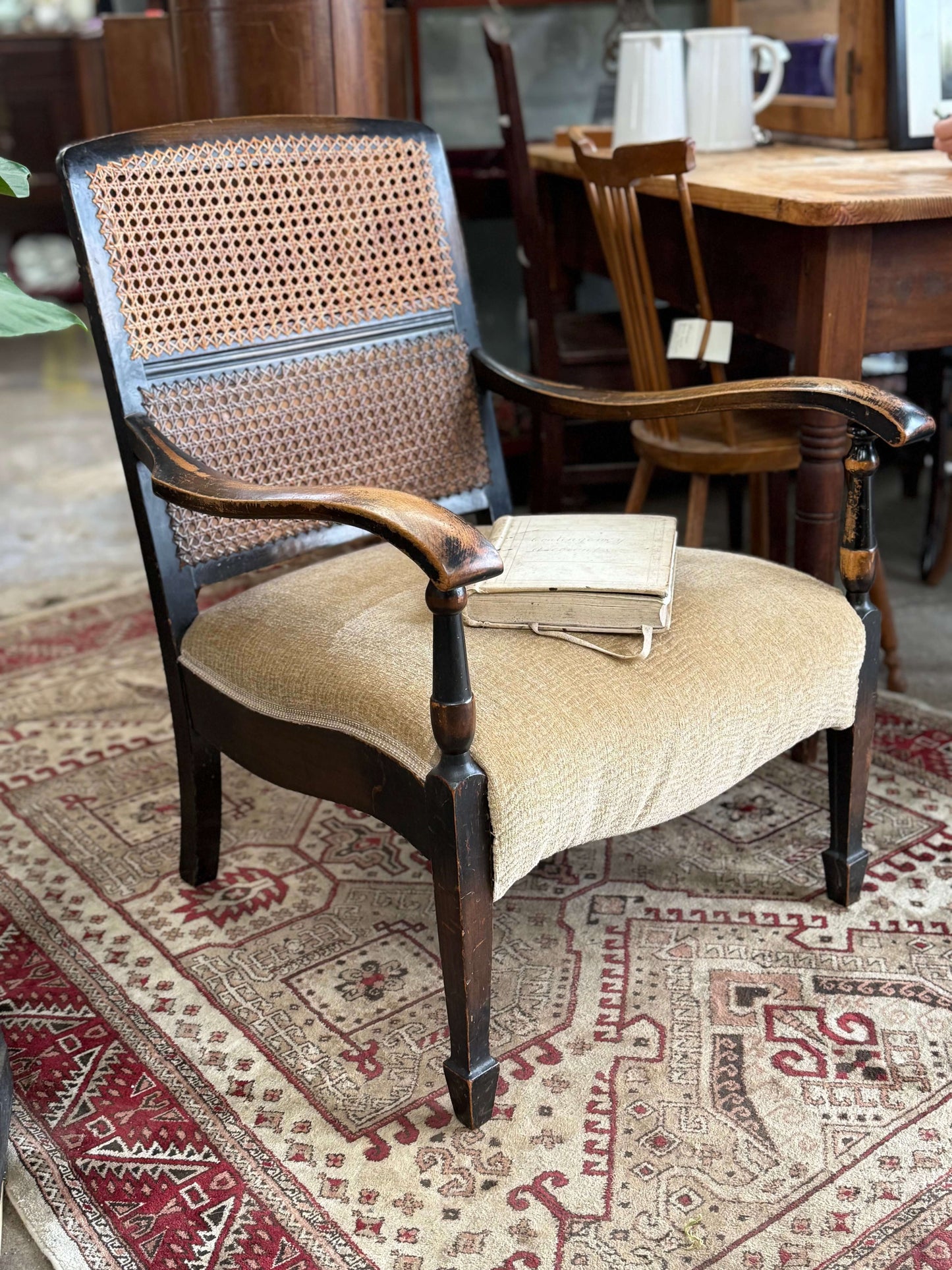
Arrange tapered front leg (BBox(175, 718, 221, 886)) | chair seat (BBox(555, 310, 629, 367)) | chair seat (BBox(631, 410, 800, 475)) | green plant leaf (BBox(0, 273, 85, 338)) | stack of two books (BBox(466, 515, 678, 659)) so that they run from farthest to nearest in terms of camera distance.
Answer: chair seat (BBox(555, 310, 629, 367)), chair seat (BBox(631, 410, 800, 475)), tapered front leg (BBox(175, 718, 221, 886)), stack of two books (BBox(466, 515, 678, 659)), green plant leaf (BBox(0, 273, 85, 338))

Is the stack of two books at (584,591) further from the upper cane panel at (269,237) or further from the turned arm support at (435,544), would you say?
the upper cane panel at (269,237)

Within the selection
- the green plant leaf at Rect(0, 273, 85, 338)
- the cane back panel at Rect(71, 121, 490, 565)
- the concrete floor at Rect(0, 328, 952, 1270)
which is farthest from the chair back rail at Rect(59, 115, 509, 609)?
the concrete floor at Rect(0, 328, 952, 1270)

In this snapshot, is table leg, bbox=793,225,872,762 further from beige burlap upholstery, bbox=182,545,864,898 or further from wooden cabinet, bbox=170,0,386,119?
wooden cabinet, bbox=170,0,386,119

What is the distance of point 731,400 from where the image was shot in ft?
5.33

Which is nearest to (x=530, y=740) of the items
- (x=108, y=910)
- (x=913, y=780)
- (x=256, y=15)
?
(x=108, y=910)

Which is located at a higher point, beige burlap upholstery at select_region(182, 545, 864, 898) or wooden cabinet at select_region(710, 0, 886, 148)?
wooden cabinet at select_region(710, 0, 886, 148)

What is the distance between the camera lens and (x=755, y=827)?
1.97m

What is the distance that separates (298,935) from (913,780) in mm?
1006

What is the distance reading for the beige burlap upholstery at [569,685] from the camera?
1311mm

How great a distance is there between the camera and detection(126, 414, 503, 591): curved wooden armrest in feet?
3.87

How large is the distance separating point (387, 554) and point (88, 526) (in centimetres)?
202

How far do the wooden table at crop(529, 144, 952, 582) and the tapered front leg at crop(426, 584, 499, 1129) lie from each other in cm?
86

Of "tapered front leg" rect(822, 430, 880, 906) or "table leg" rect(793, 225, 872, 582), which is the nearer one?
"tapered front leg" rect(822, 430, 880, 906)

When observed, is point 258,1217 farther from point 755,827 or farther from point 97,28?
point 97,28
